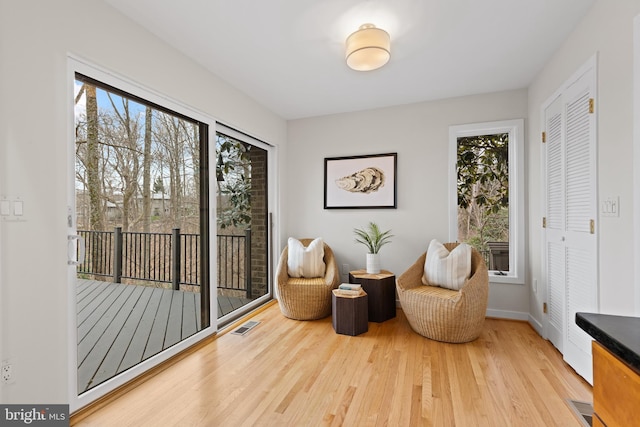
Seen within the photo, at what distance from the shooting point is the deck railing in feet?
6.16

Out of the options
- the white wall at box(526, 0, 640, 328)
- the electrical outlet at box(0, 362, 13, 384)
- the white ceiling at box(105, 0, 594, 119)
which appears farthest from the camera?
the white ceiling at box(105, 0, 594, 119)

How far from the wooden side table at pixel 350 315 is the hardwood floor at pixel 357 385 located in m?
0.08

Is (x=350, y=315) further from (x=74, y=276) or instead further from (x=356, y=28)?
(x=356, y=28)

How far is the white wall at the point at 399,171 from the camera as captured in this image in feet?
10.6

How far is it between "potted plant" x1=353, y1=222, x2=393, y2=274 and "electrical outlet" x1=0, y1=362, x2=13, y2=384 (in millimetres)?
2850

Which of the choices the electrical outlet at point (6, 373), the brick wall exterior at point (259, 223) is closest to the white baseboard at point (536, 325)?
the brick wall exterior at point (259, 223)

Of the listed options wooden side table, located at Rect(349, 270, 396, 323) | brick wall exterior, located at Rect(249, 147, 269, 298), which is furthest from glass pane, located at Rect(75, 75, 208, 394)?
wooden side table, located at Rect(349, 270, 396, 323)

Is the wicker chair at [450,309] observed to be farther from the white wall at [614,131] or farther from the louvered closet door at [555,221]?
the white wall at [614,131]

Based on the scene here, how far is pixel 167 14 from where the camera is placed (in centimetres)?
195

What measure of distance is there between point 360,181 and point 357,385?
2.39 meters

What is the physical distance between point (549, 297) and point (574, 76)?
72.2 inches

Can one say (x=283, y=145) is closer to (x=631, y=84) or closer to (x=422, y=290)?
(x=422, y=290)

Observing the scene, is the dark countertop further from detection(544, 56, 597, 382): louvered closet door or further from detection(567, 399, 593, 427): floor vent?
detection(544, 56, 597, 382): louvered closet door

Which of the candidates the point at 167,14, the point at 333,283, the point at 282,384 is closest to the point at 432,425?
the point at 282,384
